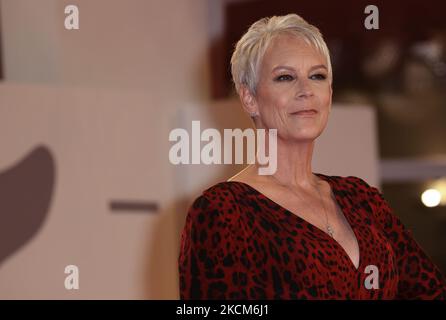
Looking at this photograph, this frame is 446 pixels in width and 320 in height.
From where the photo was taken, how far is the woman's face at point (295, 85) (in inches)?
49.4

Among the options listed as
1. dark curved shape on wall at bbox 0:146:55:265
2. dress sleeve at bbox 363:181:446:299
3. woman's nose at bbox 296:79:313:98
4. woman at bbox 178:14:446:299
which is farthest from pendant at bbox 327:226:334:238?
dark curved shape on wall at bbox 0:146:55:265

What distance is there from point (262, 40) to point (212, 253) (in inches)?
13.1

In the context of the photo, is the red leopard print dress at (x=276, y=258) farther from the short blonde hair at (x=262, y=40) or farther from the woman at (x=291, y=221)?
the short blonde hair at (x=262, y=40)

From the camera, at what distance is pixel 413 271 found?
1297mm

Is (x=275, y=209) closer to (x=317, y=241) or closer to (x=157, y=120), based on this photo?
(x=317, y=241)

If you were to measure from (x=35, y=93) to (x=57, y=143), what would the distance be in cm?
15

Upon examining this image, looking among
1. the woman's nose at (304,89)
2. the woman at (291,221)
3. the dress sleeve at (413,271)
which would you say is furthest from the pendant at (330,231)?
the woman's nose at (304,89)

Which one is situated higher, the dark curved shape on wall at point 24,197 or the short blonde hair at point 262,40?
the short blonde hair at point 262,40

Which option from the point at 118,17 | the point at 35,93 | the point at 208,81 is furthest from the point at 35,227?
the point at 208,81

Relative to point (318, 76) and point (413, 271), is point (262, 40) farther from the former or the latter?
point (413, 271)

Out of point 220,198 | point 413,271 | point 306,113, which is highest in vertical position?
point 306,113

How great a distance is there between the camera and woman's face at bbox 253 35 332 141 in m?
1.25

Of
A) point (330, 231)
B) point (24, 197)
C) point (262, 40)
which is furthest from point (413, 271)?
point (24, 197)

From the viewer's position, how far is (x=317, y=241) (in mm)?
1233
